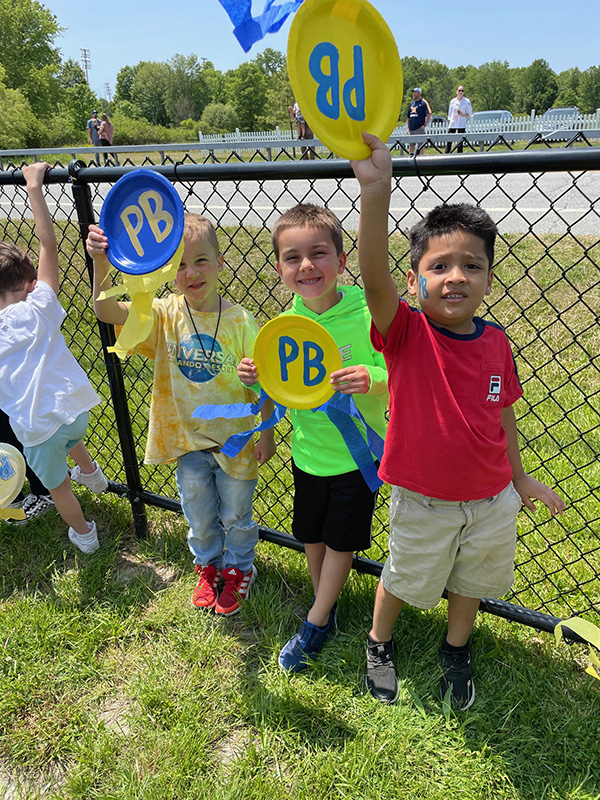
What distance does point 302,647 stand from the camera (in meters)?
2.11

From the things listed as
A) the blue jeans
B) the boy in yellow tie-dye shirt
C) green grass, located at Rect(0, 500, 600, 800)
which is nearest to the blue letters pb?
the boy in yellow tie-dye shirt

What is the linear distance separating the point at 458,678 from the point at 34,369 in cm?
198

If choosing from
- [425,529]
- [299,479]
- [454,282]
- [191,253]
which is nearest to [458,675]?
[425,529]

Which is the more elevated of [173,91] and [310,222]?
[173,91]

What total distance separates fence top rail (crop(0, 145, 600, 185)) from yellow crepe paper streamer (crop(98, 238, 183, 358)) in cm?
40

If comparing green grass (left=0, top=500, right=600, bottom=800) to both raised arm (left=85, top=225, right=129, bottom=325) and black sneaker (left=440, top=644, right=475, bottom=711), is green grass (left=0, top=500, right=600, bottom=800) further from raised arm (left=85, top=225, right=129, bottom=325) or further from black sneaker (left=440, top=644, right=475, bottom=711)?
raised arm (left=85, top=225, right=129, bottom=325)

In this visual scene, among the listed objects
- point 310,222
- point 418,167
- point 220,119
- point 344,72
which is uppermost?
point 220,119

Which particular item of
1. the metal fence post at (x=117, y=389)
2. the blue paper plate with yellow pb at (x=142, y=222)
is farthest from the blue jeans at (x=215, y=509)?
the blue paper plate with yellow pb at (x=142, y=222)

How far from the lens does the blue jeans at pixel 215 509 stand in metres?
2.26

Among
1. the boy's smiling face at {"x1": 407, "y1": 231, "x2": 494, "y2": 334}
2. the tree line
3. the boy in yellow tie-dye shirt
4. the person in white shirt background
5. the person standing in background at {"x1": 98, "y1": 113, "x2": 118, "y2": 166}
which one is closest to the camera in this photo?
the boy's smiling face at {"x1": 407, "y1": 231, "x2": 494, "y2": 334}

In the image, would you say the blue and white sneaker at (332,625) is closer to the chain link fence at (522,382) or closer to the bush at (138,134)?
the chain link fence at (522,382)

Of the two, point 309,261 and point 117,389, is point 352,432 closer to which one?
point 309,261

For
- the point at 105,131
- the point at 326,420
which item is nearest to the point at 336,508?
the point at 326,420

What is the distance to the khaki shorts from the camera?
5.65ft
